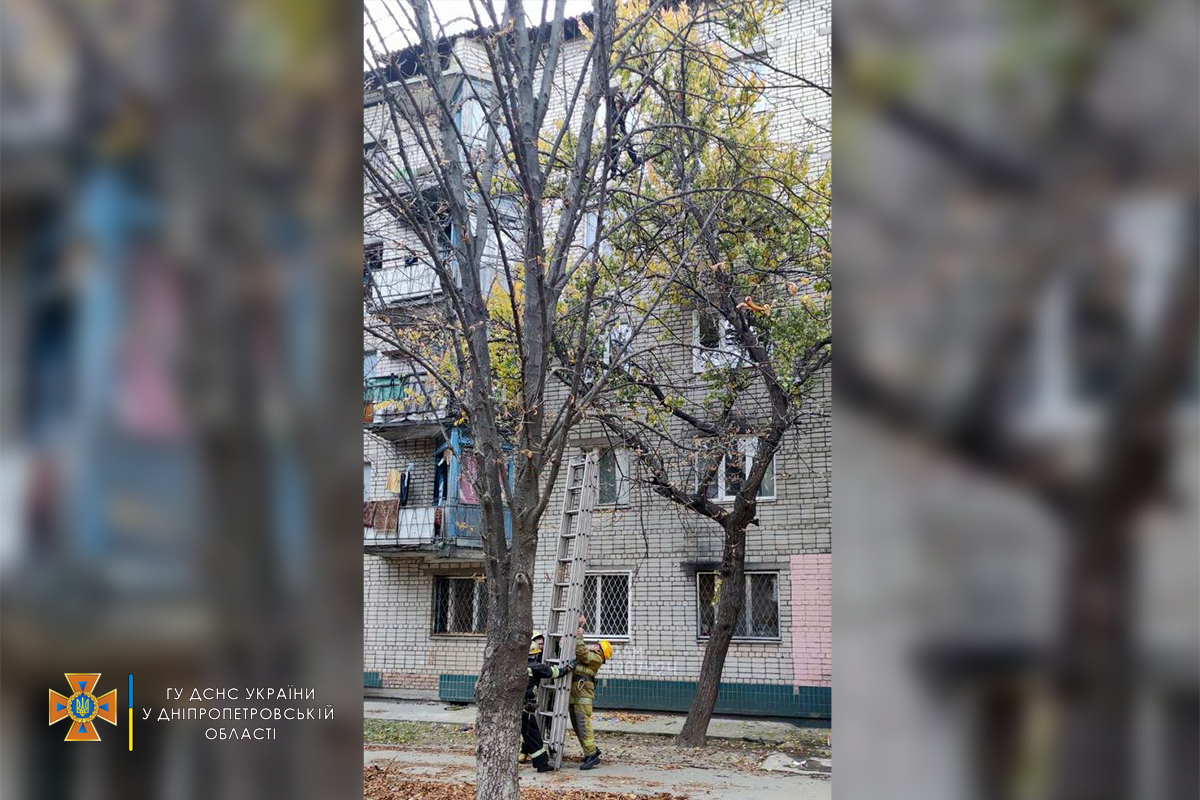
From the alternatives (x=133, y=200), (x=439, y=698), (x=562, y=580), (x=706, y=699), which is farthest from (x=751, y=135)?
(x=439, y=698)

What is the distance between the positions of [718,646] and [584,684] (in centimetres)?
339

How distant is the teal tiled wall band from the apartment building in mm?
22

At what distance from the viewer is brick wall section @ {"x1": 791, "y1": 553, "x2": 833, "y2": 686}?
52.4ft

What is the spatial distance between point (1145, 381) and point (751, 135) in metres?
10.6

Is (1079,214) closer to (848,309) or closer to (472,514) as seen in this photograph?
(848,309)

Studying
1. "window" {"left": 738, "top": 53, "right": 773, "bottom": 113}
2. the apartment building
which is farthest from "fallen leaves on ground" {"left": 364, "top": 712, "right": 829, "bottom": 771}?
"window" {"left": 738, "top": 53, "right": 773, "bottom": 113}

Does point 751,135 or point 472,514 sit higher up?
point 751,135

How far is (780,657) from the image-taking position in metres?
16.2

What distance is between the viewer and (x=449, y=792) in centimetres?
915

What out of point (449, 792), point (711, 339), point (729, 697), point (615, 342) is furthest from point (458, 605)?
point (615, 342)

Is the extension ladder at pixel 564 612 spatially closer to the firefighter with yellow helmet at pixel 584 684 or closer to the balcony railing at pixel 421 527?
the firefighter with yellow helmet at pixel 584 684

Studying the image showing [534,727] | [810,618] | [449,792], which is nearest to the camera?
[449,792]

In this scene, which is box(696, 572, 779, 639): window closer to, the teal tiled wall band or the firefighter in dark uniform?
the teal tiled wall band

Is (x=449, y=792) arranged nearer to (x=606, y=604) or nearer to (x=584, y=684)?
(x=584, y=684)
